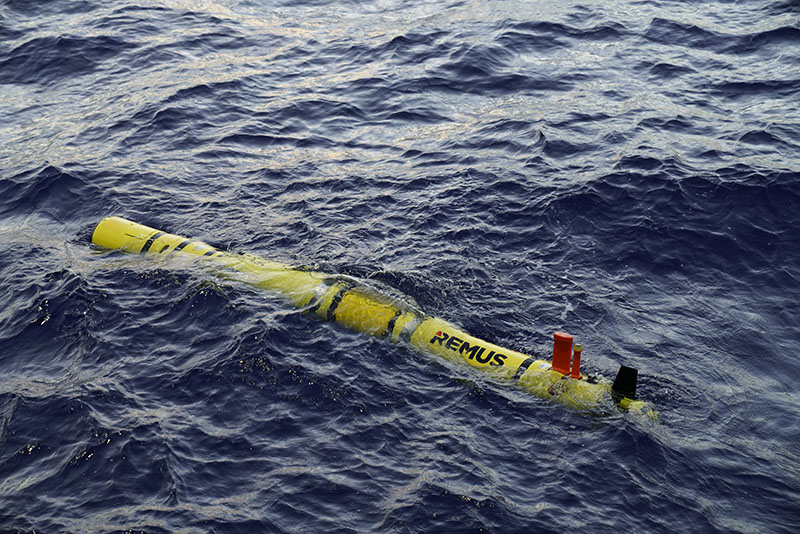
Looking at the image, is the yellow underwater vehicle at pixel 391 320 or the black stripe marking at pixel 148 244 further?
the black stripe marking at pixel 148 244

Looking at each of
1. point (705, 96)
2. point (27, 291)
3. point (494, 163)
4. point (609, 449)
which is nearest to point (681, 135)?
point (705, 96)

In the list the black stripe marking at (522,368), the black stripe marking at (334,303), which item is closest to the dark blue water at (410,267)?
the black stripe marking at (522,368)

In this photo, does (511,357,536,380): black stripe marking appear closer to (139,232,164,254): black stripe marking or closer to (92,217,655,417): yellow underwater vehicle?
(92,217,655,417): yellow underwater vehicle

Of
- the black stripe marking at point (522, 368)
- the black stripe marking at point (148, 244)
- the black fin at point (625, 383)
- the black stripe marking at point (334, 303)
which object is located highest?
the black fin at point (625, 383)

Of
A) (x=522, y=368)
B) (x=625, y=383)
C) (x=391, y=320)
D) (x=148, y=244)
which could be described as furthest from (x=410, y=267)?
(x=148, y=244)

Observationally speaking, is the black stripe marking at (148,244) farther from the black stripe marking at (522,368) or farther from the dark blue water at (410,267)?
the black stripe marking at (522,368)

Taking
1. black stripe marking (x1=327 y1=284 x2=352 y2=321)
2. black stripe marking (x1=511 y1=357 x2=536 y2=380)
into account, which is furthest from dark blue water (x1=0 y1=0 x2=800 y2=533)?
black stripe marking (x1=327 y1=284 x2=352 y2=321)

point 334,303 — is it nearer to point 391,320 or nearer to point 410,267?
point 391,320
